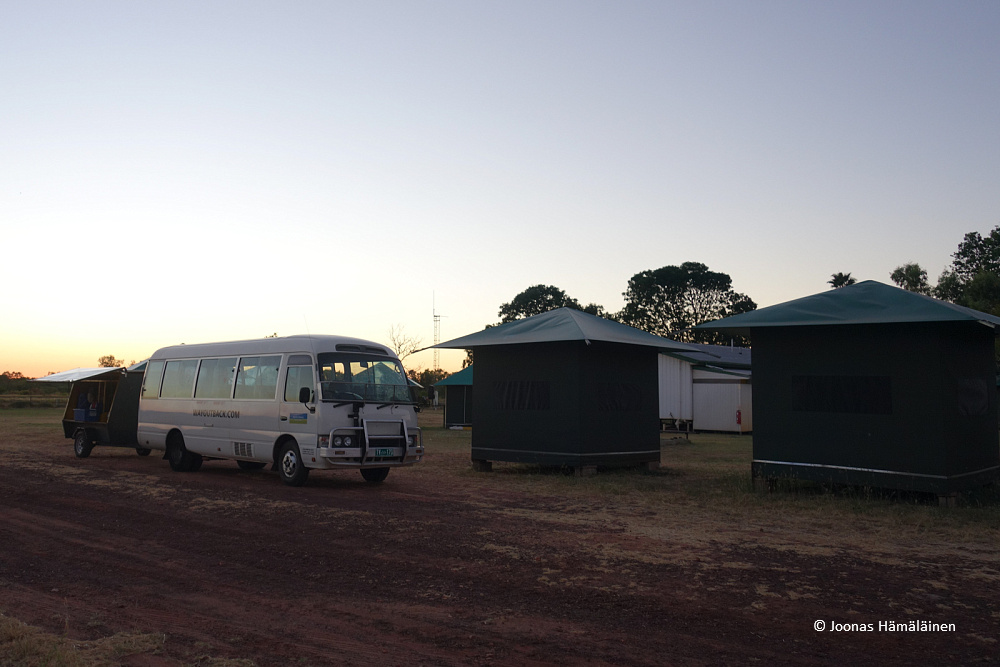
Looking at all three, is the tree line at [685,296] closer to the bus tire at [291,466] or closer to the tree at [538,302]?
the tree at [538,302]

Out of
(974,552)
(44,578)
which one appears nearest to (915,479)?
(974,552)

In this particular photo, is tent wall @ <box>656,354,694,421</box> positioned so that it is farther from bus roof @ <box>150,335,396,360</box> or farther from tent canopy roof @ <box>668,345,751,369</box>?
bus roof @ <box>150,335,396,360</box>

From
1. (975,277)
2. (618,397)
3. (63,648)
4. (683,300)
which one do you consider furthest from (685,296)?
(63,648)

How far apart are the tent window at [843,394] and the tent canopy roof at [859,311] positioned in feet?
3.31

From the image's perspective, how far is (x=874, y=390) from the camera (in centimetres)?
1195

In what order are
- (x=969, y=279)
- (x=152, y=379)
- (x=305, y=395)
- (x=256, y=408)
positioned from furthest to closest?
(x=969, y=279), (x=152, y=379), (x=256, y=408), (x=305, y=395)

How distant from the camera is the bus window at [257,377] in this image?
1446 cm

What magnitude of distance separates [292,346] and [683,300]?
55.0 meters

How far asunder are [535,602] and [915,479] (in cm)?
783

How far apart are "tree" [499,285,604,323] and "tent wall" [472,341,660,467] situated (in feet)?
171

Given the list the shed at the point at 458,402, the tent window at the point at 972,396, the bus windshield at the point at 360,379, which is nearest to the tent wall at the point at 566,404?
the bus windshield at the point at 360,379

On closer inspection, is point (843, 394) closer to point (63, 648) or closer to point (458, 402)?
point (63, 648)

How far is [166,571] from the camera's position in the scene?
24.8ft

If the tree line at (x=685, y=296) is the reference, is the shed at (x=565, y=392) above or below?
below
